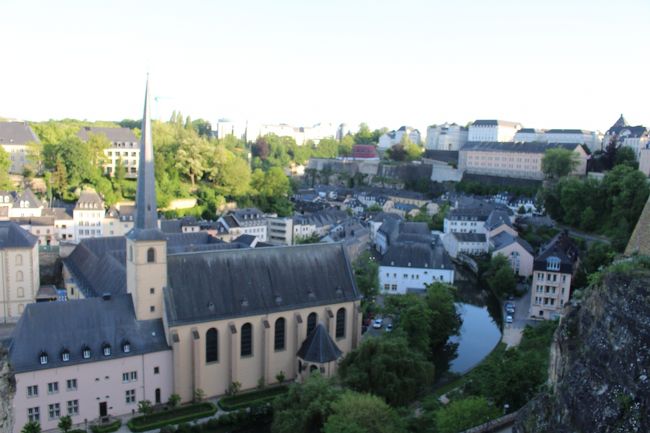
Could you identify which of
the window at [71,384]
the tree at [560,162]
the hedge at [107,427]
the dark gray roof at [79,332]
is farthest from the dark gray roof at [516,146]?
the window at [71,384]

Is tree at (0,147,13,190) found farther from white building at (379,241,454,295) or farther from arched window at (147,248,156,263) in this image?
arched window at (147,248,156,263)

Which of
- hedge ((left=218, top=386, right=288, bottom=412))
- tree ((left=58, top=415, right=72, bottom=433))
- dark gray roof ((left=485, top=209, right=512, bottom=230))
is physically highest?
dark gray roof ((left=485, top=209, right=512, bottom=230))

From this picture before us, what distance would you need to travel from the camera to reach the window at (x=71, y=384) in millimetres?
30484

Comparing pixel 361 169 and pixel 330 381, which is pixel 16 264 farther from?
pixel 361 169

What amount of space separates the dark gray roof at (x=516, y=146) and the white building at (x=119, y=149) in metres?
74.0

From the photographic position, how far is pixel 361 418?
2392cm

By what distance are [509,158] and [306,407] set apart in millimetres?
104195

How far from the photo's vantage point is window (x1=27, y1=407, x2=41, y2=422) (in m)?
29.4

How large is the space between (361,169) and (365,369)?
12214 cm

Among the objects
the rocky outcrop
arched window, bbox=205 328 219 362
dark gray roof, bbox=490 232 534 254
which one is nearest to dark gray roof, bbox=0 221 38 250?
arched window, bbox=205 328 219 362

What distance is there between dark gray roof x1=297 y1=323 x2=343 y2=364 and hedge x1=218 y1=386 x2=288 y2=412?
8.26ft

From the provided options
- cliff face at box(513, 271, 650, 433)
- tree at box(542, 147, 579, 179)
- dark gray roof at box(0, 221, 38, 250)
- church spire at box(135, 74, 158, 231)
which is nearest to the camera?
cliff face at box(513, 271, 650, 433)

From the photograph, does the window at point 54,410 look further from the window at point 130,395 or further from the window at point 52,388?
the window at point 130,395

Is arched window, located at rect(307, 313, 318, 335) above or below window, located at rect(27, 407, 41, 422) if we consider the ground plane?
above
